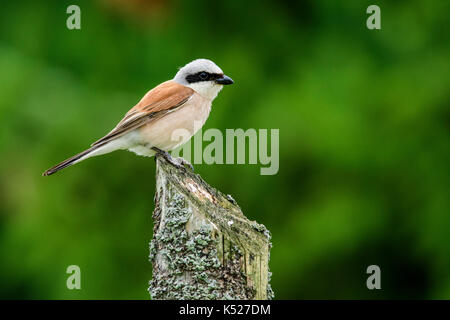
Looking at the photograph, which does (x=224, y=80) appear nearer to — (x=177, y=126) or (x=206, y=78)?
(x=206, y=78)

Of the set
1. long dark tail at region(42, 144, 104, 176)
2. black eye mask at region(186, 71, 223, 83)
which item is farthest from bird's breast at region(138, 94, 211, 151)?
long dark tail at region(42, 144, 104, 176)

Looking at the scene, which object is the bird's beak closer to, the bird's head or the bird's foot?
the bird's head

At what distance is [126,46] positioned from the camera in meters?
6.93

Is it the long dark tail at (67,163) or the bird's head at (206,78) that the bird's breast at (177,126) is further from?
the long dark tail at (67,163)

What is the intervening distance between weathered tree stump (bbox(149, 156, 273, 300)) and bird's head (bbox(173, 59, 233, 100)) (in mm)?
2056

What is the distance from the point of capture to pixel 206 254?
356 cm

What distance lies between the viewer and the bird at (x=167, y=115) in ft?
17.5

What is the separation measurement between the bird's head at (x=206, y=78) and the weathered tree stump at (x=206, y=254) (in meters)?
2.06

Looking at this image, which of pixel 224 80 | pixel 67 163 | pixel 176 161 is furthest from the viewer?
pixel 224 80

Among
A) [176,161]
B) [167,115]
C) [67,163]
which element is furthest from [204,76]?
[67,163]

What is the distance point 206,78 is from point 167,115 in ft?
1.65

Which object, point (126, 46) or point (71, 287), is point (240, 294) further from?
point (126, 46)

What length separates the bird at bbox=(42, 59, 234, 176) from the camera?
532 cm

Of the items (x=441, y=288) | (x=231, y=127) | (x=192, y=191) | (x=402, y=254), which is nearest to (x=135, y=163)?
(x=231, y=127)
